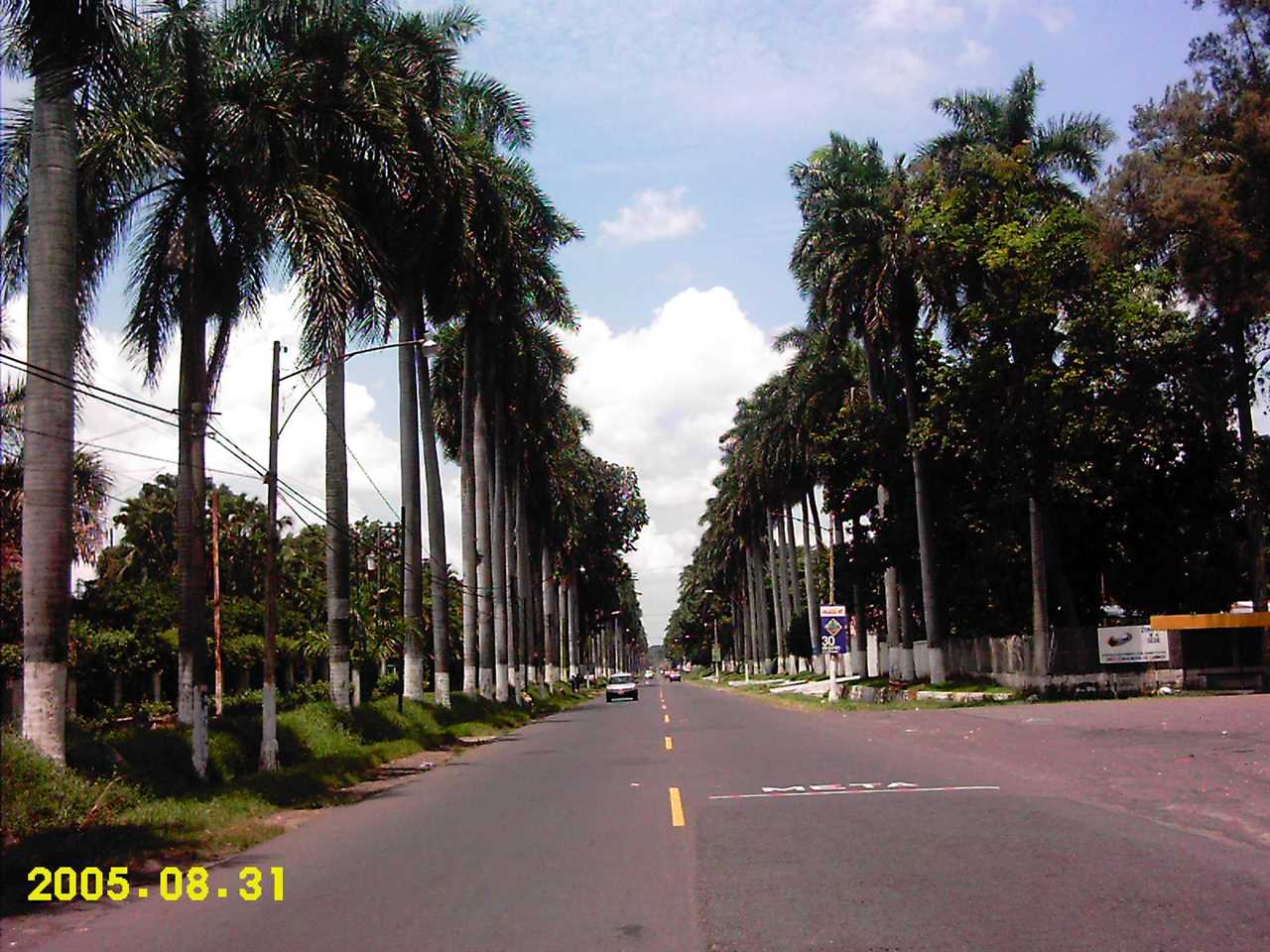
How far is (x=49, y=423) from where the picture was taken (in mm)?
15203

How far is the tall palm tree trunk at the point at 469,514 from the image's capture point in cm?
4175

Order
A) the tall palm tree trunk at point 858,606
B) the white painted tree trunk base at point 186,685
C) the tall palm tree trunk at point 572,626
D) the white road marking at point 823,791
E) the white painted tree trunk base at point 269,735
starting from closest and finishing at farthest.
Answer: the white road marking at point 823,791, the white painted tree trunk base at point 186,685, the white painted tree trunk base at point 269,735, the tall palm tree trunk at point 858,606, the tall palm tree trunk at point 572,626

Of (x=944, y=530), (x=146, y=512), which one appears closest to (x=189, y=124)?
(x=944, y=530)

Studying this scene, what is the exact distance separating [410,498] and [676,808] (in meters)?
20.0

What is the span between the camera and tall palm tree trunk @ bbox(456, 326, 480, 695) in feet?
137

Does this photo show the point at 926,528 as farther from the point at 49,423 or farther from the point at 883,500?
the point at 49,423

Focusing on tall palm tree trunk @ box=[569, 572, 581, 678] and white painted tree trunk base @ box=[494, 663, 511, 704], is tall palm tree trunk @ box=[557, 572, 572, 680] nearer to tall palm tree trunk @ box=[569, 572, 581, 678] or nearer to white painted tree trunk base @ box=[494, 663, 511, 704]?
tall palm tree trunk @ box=[569, 572, 581, 678]

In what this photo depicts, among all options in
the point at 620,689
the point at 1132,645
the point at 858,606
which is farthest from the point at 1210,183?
the point at 620,689

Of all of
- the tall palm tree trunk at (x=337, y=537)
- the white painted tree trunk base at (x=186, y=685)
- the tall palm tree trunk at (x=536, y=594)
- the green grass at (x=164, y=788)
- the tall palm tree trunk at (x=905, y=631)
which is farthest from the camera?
the tall palm tree trunk at (x=536, y=594)

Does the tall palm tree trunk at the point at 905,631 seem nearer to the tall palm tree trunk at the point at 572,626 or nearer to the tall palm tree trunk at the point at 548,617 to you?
the tall palm tree trunk at the point at 548,617

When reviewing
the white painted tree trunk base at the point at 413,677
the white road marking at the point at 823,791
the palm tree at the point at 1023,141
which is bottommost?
the white road marking at the point at 823,791

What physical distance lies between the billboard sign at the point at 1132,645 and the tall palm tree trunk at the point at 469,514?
21.0 meters

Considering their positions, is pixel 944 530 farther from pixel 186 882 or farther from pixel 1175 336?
pixel 186 882

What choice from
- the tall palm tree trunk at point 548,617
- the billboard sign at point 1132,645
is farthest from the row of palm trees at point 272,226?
the tall palm tree trunk at point 548,617
